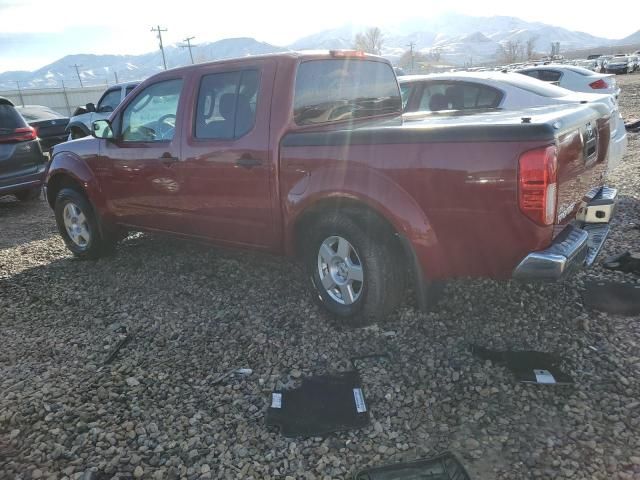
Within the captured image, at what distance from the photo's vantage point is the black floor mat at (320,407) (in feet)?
8.59

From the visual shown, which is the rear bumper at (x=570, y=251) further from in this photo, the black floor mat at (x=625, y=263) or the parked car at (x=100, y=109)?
the parked car at (x=100, y=109)

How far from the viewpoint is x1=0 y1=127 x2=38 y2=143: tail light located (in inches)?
310

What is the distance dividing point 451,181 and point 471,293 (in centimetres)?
144

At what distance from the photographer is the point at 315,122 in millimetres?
3725

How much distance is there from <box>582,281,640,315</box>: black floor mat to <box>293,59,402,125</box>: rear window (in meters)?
2.25

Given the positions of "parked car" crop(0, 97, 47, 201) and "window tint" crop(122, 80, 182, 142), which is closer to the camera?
"window tint" crop(122, 80, 182, 142)

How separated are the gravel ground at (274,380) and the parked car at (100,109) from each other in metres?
7.75

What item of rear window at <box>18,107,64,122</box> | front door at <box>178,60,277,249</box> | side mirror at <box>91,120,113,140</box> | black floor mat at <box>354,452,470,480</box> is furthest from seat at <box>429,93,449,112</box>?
rear window at <box>18,107,64,122</box>

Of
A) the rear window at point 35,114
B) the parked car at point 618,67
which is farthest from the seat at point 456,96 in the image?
the parked car at point 618,67

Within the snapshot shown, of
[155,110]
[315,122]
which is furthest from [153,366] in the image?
[155,110]

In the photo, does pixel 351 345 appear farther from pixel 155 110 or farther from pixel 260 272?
pixel 155 110

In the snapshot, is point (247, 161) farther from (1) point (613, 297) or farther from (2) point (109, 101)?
(2) point (109, 101)

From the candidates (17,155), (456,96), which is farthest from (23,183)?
(456,96)

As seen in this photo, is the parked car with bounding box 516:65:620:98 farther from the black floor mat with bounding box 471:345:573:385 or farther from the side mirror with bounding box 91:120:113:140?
the side mirror with bounding box 91:120:113:140
